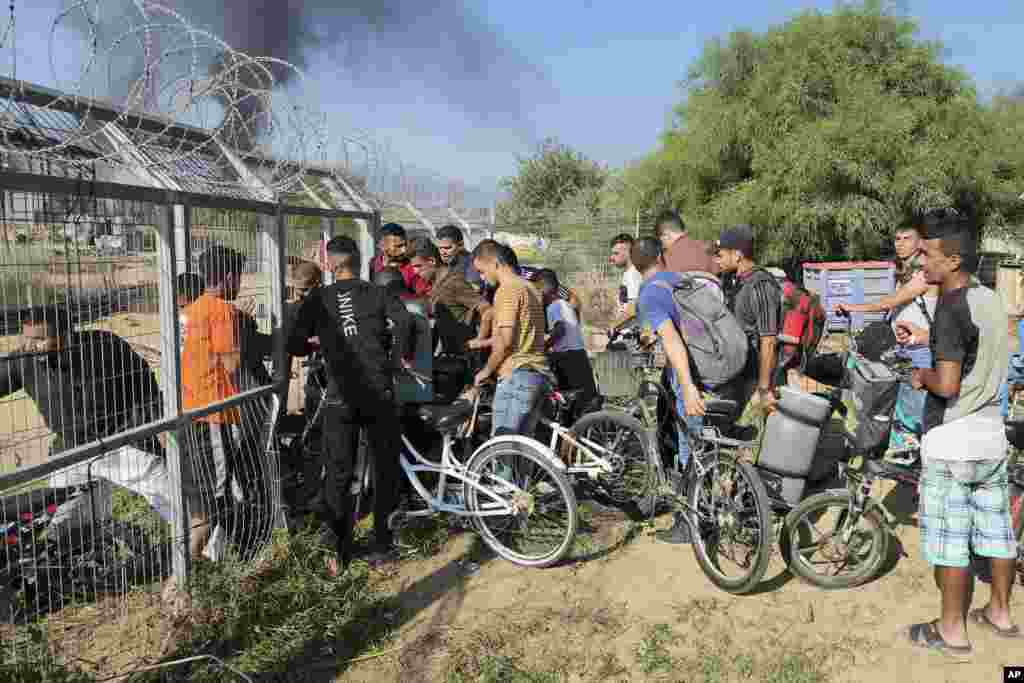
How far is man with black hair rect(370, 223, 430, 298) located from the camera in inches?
242

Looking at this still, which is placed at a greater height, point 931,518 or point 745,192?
point 745,192

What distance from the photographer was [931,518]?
3.34 meters

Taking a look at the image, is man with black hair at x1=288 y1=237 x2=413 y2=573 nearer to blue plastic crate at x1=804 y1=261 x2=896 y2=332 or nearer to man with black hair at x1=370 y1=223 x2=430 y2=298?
man with black hair at x1=370 y1=223 x2=430 y2=298

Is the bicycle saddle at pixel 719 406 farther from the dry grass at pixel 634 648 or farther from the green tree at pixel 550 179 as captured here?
the green tree at pixel 550 179

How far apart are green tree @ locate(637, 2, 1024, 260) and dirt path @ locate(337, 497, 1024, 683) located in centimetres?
1439

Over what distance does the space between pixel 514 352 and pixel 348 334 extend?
1.00m

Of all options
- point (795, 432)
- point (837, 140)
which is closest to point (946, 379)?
point (795, 432)

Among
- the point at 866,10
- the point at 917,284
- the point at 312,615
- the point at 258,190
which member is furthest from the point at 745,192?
the point at 312,615

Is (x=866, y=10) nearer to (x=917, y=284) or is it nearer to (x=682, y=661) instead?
(x=917, y=284)

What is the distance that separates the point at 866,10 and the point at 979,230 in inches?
233

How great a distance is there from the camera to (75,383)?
322 cm

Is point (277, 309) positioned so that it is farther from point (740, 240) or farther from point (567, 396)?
point (740, 240)

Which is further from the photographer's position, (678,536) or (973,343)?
(678,536)

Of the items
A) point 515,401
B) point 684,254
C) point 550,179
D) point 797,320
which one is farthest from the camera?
point 550,179
